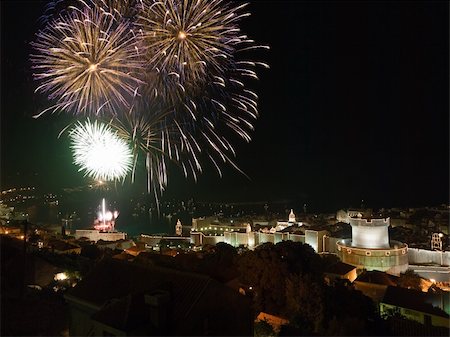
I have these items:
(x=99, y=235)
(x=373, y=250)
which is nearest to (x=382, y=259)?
(x=373, y=250)

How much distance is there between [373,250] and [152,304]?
17.3 meters

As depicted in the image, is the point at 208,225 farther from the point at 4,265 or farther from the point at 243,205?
the point at 243,205

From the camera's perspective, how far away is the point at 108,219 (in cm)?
6475

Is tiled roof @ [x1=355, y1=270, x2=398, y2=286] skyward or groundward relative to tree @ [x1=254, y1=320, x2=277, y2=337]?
groundward

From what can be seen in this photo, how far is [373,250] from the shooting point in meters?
21.2

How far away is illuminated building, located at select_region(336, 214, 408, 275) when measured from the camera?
21.0m

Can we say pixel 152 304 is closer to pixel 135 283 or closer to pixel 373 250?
pixel 135 283

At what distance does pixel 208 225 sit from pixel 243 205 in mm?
48283

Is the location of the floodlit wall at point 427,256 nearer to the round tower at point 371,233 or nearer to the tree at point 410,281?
the round tower at point 371,233

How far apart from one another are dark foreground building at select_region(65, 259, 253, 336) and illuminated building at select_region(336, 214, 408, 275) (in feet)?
48.8

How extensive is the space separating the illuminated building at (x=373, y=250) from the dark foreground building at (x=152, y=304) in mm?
14884

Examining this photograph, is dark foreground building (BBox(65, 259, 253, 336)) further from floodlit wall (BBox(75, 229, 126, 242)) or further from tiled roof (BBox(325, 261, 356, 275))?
floodlit wall (BBox(75, 229, 126, 242))

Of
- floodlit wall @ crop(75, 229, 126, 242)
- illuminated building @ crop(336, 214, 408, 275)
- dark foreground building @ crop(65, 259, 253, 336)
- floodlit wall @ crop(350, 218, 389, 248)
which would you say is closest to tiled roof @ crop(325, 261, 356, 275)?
illuminated building @ crop(336, 214, 408, 275)

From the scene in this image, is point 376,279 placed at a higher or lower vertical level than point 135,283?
lower
